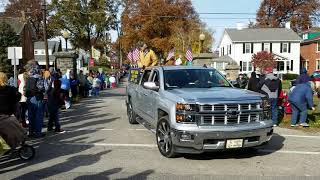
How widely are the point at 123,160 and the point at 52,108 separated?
3942 millimetres

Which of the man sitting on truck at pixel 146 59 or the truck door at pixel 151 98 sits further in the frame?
the man sitting on truck at pixel 146 59

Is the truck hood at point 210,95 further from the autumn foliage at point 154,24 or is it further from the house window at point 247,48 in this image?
the house window at point 247,48

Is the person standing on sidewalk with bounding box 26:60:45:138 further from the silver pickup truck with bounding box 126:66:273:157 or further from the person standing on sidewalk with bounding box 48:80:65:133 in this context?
the silver pickup truck with bounding box 126:66:273:157

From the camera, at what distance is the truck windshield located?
9.95m

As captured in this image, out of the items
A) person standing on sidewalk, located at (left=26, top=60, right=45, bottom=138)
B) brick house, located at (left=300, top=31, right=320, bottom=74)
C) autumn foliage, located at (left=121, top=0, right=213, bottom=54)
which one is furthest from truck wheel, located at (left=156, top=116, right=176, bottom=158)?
brick house, located at (left=300, top=31, right=320, bottom=74)

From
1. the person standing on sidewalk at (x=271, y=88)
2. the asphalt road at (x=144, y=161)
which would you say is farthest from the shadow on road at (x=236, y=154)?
the person standing on sidewalk at (x=271, y=88)

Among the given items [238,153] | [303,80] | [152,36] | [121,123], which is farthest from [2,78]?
[152,36]

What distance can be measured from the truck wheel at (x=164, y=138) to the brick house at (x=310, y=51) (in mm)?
59637

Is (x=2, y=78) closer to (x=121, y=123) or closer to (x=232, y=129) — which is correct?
(x=232, y=129)

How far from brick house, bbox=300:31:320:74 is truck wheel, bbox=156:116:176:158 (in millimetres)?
59637

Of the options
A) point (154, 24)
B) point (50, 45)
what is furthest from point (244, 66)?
point (50, 45)

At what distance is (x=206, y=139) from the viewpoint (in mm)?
8211

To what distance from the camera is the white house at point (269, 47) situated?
67.3 metres

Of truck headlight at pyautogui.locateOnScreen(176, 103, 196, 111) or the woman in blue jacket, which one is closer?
truck headlight at pyautogui.locateOnScreen(176, 103, 196, 111)
